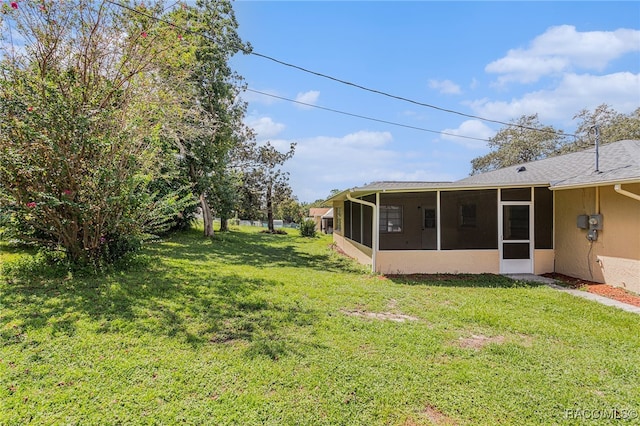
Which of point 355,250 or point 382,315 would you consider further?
point 355,250

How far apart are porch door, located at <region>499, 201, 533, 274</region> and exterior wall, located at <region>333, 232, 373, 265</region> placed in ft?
11.7

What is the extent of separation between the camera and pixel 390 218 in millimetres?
9258

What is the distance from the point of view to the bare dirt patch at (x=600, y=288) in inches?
248

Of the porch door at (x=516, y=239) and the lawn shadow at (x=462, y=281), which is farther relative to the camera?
the porch door at (x=516, y=239)

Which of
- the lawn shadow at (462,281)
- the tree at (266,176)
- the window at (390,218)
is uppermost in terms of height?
the tree at (266,176)

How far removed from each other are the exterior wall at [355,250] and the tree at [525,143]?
17262mm

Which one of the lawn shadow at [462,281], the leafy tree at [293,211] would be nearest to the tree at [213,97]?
the lawn shadow at [462,281]

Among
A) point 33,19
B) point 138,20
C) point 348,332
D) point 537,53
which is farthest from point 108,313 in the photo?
point 537,53

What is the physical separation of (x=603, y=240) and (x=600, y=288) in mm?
1137

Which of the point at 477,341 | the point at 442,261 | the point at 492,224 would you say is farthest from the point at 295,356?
Answer: the point at 492,224

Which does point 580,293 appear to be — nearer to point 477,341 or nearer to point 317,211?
point 477,341

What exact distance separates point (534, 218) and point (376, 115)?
22.1ft

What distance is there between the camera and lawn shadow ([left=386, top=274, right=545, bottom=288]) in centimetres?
744

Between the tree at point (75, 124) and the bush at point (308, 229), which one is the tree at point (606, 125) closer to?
the bush at point (308, 229)
